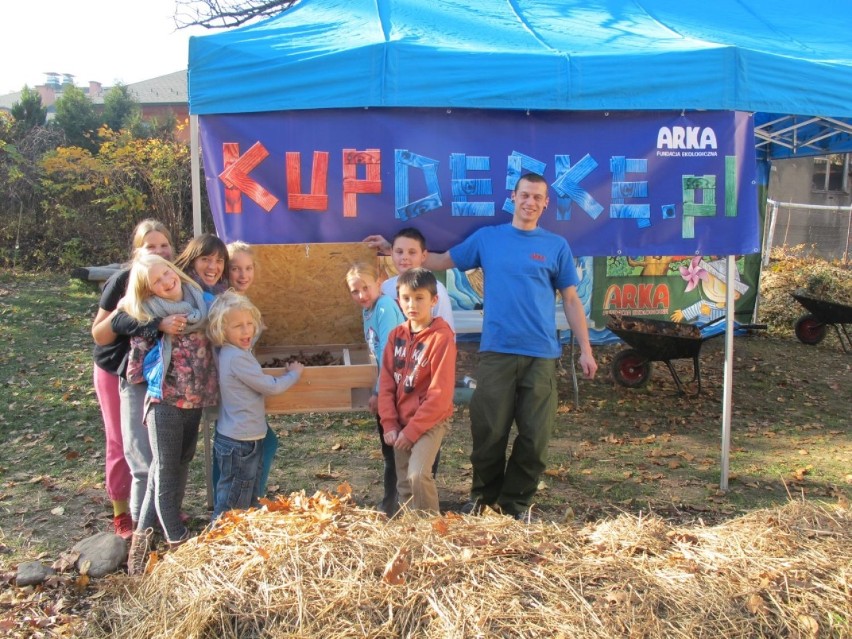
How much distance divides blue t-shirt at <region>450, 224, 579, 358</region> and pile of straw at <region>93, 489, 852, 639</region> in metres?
1.35

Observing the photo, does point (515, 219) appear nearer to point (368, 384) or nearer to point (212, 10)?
point (368, 384)

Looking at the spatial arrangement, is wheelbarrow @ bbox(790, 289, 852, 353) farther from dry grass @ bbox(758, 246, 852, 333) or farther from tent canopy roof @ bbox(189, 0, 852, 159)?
tent canopy roof @ bbox(189, 0, 852, 159)

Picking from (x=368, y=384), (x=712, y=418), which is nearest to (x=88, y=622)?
(x=368, y=384)

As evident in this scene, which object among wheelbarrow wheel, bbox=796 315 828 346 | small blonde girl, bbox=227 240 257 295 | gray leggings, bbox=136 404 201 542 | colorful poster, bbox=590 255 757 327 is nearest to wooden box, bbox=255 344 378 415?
gray leggings, bbox=136 404 201 542

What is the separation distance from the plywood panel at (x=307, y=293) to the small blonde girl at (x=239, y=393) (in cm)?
83

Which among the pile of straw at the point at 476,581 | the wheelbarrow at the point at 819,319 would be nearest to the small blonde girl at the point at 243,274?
the pile of straw at the point at 476,581

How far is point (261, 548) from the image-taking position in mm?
2920

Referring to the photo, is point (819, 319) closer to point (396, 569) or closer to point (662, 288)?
point (662, 288)

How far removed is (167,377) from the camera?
378 cm

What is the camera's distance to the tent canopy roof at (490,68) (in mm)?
4340

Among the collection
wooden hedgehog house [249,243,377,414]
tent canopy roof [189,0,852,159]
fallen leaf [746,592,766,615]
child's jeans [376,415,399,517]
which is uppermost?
tent canopy roof [189,0,852,159]

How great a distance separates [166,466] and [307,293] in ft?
5.08

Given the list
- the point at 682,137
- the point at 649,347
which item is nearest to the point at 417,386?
the point at 682,137

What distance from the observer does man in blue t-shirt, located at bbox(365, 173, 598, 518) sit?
435 cm
